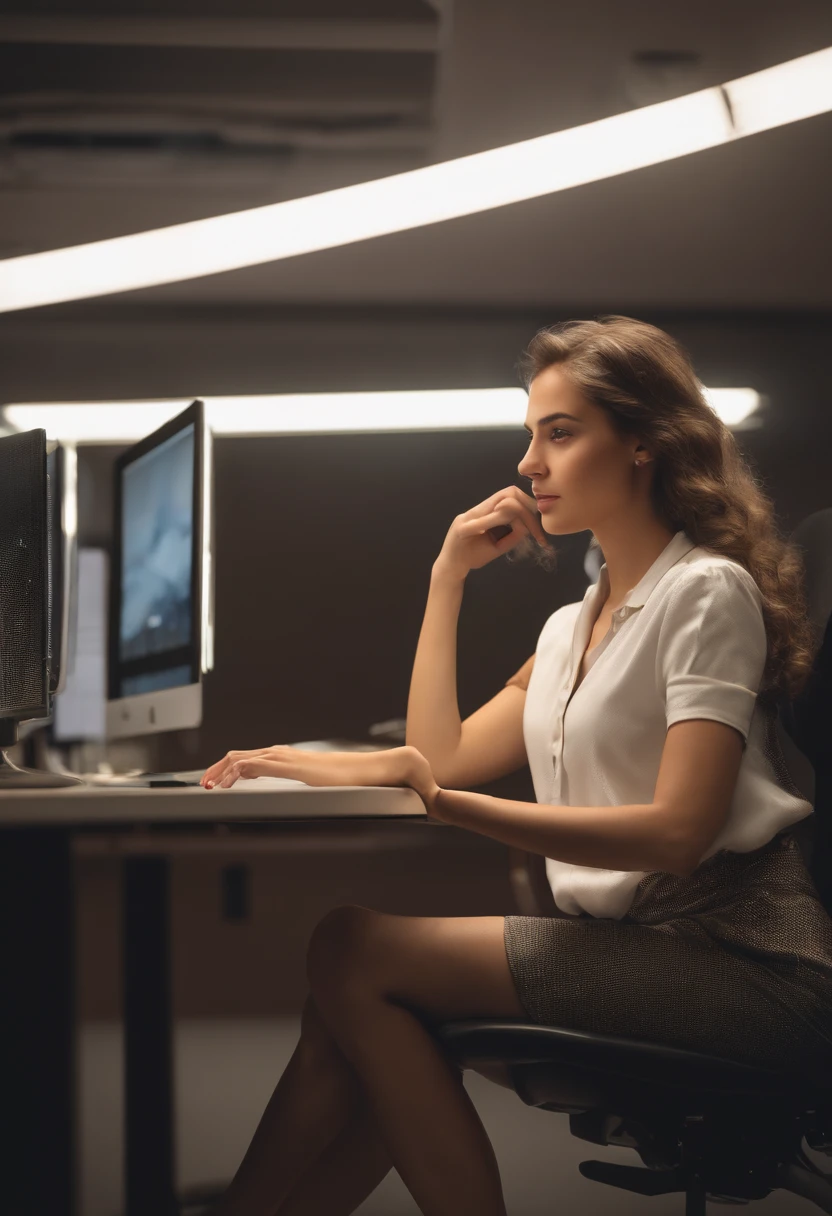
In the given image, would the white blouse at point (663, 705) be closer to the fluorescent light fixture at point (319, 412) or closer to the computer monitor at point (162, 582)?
the computer monitor at point (162, 582)

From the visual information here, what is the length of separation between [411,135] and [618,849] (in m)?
2.23

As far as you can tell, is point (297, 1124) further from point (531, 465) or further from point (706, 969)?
point (531, 465)

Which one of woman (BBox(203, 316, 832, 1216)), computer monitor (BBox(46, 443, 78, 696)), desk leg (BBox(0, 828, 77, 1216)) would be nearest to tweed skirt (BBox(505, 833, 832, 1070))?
woman (BBox(203, 316, 832, 1216))

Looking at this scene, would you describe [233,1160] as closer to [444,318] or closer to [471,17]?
[444,318]

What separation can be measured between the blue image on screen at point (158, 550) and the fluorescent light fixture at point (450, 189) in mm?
886

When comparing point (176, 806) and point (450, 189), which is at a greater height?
point (450, 189)

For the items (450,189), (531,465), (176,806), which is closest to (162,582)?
(531,465)

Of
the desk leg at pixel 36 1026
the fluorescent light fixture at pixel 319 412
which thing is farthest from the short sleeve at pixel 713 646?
the fluorescent light fixture at pixel 319 412

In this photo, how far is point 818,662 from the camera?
1168 millimetres

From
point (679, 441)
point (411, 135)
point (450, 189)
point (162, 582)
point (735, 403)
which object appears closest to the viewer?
point (679, 441)

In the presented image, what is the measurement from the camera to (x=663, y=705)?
3.87 feet

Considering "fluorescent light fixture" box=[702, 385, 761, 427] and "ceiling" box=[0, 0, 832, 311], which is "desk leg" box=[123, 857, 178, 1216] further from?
"fluorescent light fixture" box=[702, 385, 761, 427]

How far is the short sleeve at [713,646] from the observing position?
1080mm

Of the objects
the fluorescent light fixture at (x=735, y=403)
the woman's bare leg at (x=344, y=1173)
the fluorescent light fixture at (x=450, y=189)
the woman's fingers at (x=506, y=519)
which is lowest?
the woman's bare leg at (x=344, y=1173)
